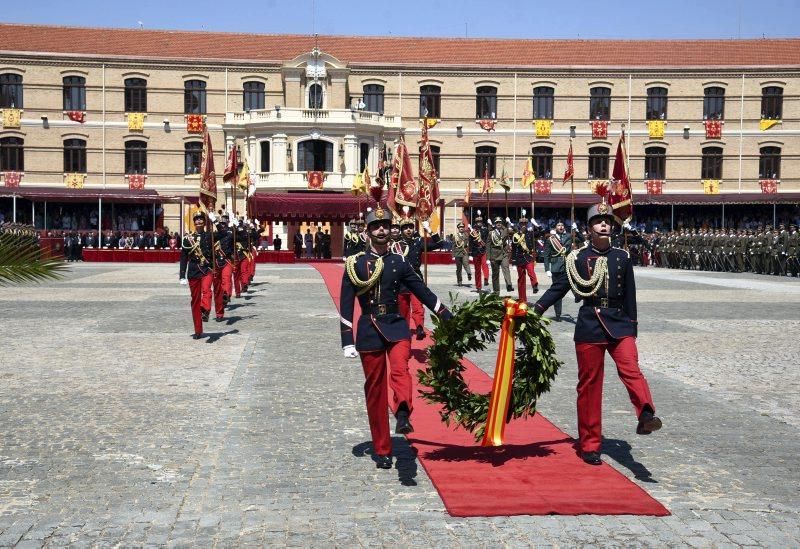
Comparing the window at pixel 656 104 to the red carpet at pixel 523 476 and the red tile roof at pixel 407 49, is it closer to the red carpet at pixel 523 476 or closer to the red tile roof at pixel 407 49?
the red tile roof at pixel 407 49

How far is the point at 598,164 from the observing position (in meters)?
53.4

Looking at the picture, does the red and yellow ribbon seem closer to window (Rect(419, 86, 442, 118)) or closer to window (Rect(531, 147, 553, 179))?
window (Rect(531, 147, 553, 179))

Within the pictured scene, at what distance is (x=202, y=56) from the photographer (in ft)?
174

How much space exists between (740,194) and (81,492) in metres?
49.5

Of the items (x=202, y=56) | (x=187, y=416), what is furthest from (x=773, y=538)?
(x=202, y=56)

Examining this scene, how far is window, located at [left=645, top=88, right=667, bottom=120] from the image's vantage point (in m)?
53.0

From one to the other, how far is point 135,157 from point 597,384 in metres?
48.4

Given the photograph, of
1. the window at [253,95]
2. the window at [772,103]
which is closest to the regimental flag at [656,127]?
the window at [772,103]

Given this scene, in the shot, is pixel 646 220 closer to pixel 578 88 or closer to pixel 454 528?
pixel 578 88

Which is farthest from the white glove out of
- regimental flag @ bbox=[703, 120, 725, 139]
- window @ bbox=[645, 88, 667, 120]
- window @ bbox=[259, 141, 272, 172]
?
regimental flag @ bbox=[703, 120, 725, 139]

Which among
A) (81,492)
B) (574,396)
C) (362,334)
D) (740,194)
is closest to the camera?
(81,492)

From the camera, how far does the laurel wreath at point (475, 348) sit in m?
7.37

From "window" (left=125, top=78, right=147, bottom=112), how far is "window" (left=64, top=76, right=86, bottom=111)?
2.24 m

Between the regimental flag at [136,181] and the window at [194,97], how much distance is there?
4.23 meters
